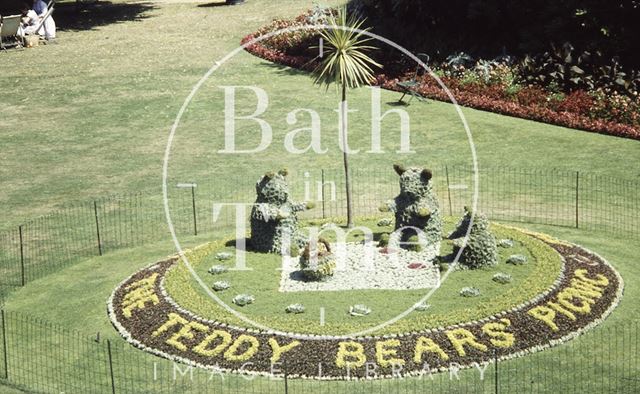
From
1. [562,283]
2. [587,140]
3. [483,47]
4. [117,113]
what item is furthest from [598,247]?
[117,113]

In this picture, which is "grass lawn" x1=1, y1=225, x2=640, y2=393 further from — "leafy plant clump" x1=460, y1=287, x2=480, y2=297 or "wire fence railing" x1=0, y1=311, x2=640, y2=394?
"leafy plant clump" x1=460, y1=287, x2=480, y2=297

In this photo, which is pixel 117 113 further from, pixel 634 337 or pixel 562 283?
pixel 634 337

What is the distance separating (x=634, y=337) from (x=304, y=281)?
8.08 metres

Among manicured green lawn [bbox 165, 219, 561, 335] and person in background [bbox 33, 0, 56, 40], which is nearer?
manicured green lawn [bbox 165, 219, 561, 335]

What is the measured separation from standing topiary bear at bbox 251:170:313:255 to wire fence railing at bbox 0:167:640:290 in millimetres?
3975

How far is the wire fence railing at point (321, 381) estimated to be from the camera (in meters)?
19.6

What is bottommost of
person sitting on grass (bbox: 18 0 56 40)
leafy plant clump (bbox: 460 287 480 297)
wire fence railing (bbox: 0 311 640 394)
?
wire fence railing (bbox: 0 311 640 394)

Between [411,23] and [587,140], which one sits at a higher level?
[411,23]

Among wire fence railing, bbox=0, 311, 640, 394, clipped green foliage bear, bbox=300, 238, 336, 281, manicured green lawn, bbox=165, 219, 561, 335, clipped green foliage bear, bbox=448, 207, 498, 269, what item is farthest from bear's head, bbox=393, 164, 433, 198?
wire fence railing, bbox=0, 311, 640, 394

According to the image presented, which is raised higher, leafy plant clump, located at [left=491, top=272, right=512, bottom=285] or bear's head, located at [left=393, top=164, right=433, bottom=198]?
bear's head, located at [left=393, top=164, right=433, bottom=198]

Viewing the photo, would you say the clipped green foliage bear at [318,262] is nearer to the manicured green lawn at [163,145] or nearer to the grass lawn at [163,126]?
the manicured green lawn at [163,145]

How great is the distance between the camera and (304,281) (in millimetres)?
24500

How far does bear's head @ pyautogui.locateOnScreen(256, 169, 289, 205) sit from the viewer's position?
25906 millimetres

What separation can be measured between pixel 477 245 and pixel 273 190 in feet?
18.5
